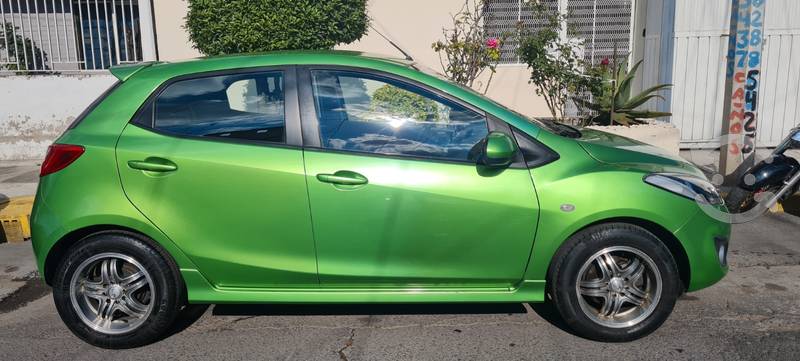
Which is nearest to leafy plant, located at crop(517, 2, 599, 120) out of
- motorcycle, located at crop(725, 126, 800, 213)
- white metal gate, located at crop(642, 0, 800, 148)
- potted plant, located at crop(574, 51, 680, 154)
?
potted plant, located at crop(574, 51, 680, 154)

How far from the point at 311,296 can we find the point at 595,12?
799 centimetres

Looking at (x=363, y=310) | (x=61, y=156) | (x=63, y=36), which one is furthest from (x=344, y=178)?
(x=63, y=36)

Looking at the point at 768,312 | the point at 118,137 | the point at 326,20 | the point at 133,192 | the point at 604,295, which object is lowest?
the point at 768,312

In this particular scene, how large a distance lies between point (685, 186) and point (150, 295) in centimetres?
301

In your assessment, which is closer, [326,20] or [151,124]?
[151,124]

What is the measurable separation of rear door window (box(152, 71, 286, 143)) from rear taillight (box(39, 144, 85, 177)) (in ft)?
1.44

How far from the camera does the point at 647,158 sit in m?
4.07

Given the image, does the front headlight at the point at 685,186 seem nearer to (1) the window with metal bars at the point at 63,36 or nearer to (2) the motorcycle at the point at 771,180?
(2) the motorcycle at the point at 771,180

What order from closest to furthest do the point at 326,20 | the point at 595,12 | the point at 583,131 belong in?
the point at 583,131 < the point at 326,20 < the point at 595,12

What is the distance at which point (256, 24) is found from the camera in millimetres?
7566

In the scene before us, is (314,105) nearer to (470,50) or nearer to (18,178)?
(470,50)

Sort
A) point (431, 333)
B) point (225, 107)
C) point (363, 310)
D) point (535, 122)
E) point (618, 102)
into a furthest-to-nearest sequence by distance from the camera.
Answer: point (618, 102)
point (363, 310)
point (535, 122)
point (431, 333)
point (225, 107)

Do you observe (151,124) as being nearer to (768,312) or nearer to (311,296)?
(311,296)

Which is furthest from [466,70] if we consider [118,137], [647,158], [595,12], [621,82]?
[118,137]
